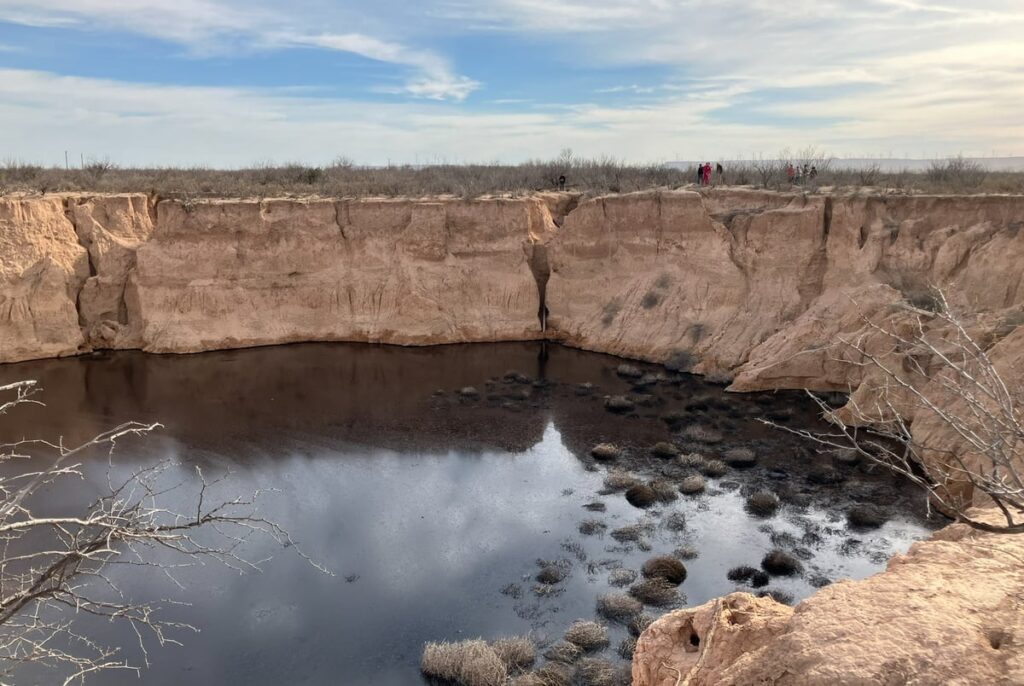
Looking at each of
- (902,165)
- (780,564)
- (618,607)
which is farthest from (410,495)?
(902,165)

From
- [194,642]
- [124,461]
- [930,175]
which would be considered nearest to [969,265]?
[930,175]

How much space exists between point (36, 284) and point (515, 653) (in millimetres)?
18775

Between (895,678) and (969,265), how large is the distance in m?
15.5

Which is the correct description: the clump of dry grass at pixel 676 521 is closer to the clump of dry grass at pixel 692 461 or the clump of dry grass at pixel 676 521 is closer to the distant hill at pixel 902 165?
the clump of dry grass at pixel 692 461

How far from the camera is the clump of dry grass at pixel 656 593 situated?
917 cm

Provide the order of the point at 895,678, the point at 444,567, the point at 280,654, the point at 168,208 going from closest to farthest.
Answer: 1. the point at 895,678
2. the point at 280,654
3. the point at 444,567
4. the point at 168,208

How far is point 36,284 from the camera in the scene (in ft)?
67.9

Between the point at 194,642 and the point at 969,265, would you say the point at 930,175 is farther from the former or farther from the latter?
the point at 194,642

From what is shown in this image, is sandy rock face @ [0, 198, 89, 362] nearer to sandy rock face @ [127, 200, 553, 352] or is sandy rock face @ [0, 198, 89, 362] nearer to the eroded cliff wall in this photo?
the eroded cliff wall

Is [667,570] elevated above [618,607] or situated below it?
above

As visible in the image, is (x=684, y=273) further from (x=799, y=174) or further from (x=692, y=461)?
(x=692, y=461)

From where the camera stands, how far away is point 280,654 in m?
8.33

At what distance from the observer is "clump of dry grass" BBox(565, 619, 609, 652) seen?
8383 millimetres

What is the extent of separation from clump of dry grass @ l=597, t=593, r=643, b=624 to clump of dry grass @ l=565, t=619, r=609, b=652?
0.98 feet
